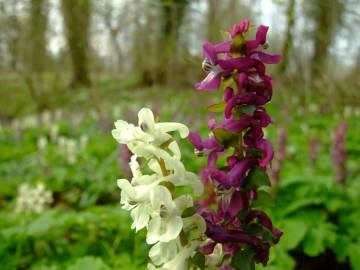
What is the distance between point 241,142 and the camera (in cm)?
127

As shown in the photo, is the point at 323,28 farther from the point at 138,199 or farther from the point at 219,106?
the point at 138,199

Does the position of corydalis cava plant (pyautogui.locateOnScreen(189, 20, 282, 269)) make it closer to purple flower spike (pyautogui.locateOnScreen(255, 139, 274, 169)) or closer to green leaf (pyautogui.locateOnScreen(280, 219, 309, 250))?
purple flower spike (pyautogui.locateOnScreen(255, 139, 274, 169))

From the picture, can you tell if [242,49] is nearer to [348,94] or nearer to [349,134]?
[349,134]

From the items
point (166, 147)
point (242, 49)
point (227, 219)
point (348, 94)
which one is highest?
point (242, 49)

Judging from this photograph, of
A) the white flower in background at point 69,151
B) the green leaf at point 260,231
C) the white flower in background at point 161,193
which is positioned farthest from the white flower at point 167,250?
the white flower in background at point 69,151

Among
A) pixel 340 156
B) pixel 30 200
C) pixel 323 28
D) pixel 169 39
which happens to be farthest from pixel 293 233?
pixel 323 28

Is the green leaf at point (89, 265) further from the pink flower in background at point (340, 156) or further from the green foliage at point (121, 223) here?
the pink flower in background at point (340, 156)

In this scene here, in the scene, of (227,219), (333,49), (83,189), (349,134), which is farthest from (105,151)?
(333,49)

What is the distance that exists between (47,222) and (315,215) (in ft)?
6.81

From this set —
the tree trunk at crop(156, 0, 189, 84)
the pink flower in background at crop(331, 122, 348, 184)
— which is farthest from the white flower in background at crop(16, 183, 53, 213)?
the tree trunk at crop(156, 0, 189, 84)

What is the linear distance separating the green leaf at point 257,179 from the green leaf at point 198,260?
0.74ft

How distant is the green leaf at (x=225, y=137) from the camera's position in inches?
48.6

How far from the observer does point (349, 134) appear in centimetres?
803

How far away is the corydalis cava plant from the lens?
1.21 meters
